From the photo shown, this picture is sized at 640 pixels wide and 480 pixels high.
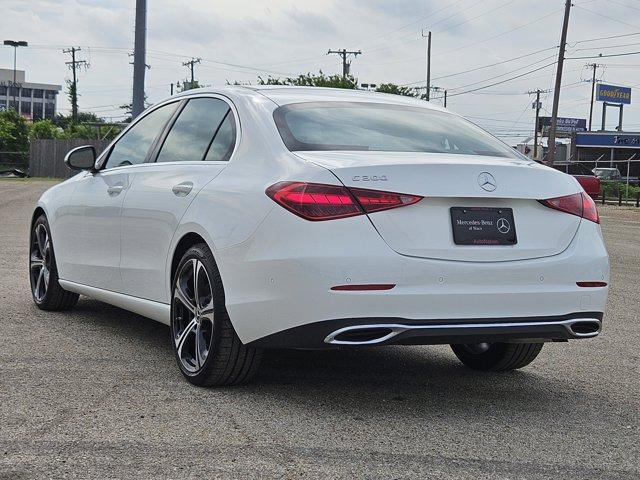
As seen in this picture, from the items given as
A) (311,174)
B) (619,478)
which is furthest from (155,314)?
(619,478)

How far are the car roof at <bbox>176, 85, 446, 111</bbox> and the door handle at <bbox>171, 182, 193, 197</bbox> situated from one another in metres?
0.58

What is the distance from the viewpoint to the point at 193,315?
539 cm

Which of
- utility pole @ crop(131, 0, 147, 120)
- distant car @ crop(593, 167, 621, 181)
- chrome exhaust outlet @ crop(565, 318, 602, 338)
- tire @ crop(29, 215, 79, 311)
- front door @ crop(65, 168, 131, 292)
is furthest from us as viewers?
distant car @ crop(593, 167, 621, 181)

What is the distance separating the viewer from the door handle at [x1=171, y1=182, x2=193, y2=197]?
219 inches

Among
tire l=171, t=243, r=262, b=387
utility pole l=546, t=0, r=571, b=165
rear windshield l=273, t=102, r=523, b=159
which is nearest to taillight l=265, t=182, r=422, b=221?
rear windshield l=273, t=102, r=523, b=159

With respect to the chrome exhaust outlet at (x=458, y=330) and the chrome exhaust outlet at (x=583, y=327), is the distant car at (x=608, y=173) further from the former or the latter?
the chrome exhaust outlet at (x=458, y=330)

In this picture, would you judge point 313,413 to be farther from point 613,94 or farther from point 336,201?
point 613,94

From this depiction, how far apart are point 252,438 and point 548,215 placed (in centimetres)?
176

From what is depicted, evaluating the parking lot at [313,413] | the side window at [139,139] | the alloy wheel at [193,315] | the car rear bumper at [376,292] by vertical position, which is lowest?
the parking lot at [313,413]

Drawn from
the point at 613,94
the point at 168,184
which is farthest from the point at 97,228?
the point at 613,94

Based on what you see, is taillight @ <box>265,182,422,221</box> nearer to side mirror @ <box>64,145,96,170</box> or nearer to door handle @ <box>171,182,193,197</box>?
door handle @ <box>171,182,193,197</box>

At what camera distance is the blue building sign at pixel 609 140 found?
8412cm

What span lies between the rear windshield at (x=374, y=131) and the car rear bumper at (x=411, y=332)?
3.10 feet

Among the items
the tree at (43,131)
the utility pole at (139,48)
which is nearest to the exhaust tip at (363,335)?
the utility pole at (139,48)
